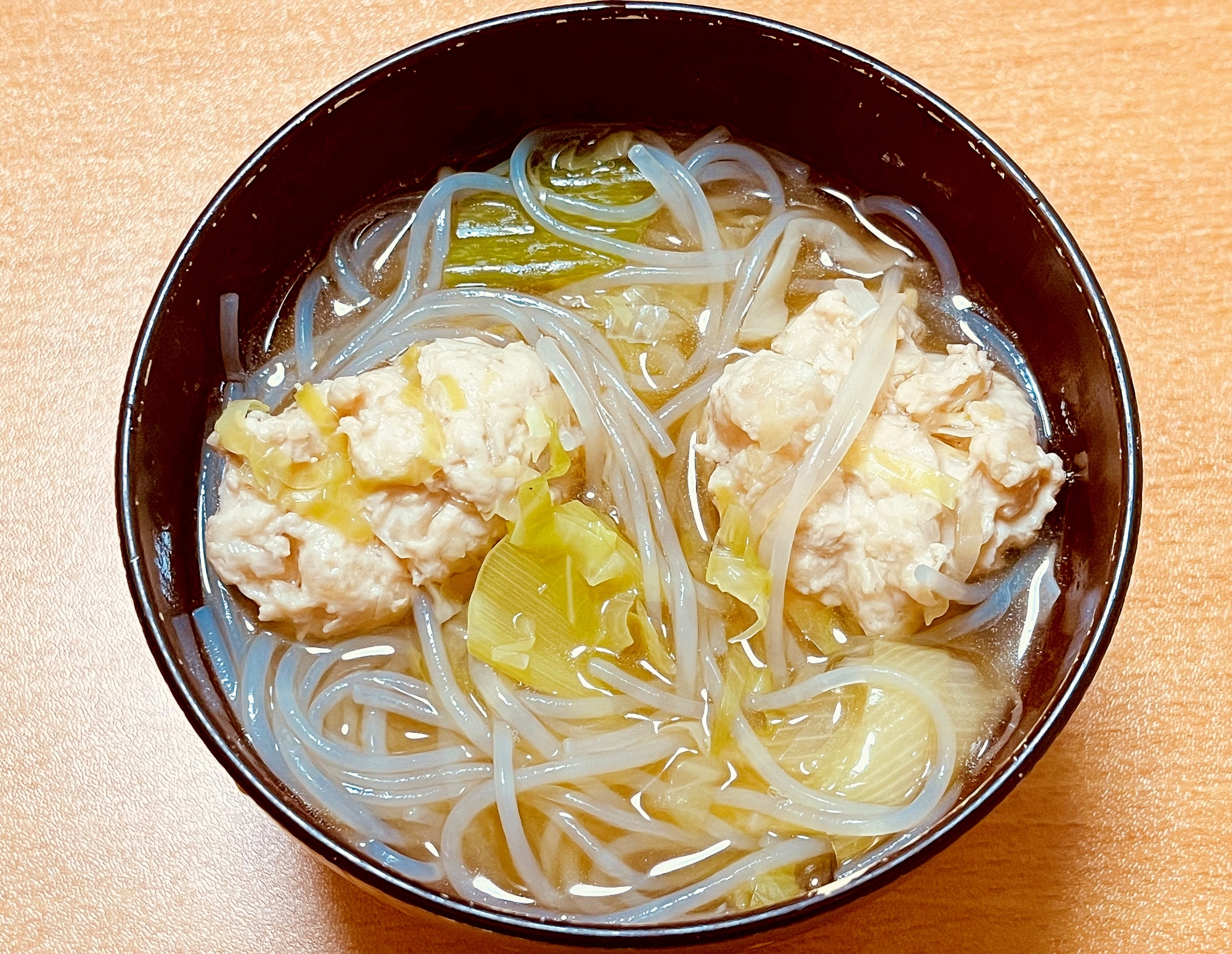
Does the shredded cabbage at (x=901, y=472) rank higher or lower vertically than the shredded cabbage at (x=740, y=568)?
higher

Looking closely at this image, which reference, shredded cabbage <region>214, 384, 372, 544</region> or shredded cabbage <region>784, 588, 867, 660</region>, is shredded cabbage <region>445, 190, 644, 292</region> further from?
shredded cabbage <region>784, 588, 867, 660</region>

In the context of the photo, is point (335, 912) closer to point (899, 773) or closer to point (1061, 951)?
point (899, 773)

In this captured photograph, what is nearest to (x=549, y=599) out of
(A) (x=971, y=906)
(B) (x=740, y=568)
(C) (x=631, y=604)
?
(C) (x=631, y=604)

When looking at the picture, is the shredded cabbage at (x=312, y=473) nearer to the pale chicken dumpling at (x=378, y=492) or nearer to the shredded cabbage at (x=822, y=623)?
the pale chicken dumpling at (x=378, y=492)

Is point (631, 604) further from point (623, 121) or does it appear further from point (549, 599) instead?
point (623, 121)

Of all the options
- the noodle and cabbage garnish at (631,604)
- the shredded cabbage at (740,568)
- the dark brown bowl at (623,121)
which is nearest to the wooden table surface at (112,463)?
the noodle and cabbage garnish at (631,604)

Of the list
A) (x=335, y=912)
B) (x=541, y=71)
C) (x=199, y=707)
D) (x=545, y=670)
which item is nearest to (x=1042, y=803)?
(x=545, y=670)
